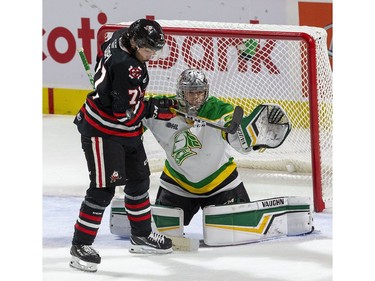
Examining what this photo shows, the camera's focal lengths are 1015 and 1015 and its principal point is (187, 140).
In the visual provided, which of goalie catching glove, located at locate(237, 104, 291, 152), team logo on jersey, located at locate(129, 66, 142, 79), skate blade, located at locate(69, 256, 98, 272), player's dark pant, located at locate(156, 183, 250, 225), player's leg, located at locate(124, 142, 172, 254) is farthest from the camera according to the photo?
player's dark pant, located at locate(156, 183, 250, 225)

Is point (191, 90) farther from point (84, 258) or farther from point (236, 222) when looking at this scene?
point (84, 258)

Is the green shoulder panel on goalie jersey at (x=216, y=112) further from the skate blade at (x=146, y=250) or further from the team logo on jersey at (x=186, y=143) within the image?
the skate blade at (x=146, y=250)

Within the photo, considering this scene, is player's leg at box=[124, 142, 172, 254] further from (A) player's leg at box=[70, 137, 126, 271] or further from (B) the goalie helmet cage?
(B) the goalie helmet cage

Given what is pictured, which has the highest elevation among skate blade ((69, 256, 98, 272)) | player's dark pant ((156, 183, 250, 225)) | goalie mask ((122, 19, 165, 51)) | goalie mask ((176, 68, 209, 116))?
goalie mask ((122, 19, 165, 51))

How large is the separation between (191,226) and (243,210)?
339 mm

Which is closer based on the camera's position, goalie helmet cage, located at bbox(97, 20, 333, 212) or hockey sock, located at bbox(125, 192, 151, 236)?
hockey sock, located at bbox(125, 192, 151, 236)

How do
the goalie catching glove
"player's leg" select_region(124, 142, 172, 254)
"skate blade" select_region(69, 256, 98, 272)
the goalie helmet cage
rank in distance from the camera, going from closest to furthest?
"skate blade" select_region(69, 256, 98, 272) → "player's leg" select_region(124, 142, 172, 254) → the goalie catching glove → the goalie helmet cage

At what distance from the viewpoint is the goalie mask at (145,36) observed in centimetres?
297

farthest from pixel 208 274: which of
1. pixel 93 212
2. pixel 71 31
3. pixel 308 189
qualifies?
pixel 71 31

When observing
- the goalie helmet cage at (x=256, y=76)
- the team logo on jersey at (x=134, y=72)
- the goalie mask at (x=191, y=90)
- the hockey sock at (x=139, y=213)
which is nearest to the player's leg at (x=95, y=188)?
the hockey sock at (x=139, y=213)

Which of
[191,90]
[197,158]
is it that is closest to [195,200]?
[197,158]

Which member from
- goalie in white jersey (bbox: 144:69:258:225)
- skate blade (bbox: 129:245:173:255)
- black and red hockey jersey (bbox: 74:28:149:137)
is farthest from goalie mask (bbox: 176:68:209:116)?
skate blade (bbox: 129:245:173:255)

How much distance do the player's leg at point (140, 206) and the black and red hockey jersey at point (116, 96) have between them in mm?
87

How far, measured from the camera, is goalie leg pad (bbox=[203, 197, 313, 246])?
134 inches
